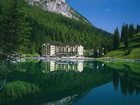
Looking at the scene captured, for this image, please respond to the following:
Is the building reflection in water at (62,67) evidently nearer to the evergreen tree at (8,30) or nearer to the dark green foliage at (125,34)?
the dark green foliage at (125,34)

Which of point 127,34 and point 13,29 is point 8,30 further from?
point 127,34

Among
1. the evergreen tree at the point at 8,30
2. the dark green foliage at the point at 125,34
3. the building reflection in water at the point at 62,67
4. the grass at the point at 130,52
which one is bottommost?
the building reflection in water at the point at 62,67

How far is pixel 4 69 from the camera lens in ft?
118

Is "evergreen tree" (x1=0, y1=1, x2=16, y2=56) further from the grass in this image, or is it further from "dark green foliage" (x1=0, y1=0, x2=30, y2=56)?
the grass

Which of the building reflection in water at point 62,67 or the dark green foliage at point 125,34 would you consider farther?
the dark green foliage at point 125,34

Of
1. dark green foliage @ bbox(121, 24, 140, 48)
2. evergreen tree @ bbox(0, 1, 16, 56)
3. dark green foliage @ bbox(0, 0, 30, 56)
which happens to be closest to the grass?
dark green foliage @ bbox(121, 24, 140, 48)

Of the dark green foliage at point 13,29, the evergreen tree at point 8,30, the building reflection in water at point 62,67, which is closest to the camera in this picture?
the evergreen tree at point 8,30

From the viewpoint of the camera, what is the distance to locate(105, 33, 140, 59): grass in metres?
174

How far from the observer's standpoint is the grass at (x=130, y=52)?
17445 centimetres

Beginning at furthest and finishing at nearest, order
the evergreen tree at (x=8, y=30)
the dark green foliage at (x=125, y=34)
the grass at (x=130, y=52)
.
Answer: the dark green foliage at (x=125, y=34) → the grass at (x=130, y=52) → the evergreen tree at (x=8, y=30)

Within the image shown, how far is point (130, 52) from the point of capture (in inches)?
6949

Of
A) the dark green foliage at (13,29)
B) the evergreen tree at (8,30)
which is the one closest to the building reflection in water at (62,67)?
the dark green foliage at (13,29)

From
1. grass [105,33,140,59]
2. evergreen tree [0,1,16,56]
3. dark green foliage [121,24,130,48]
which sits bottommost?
evergreen tree [0,1,16,56]

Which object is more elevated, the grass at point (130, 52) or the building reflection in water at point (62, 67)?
the grass at point (130, 52)
